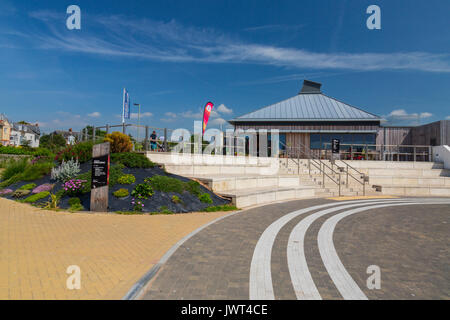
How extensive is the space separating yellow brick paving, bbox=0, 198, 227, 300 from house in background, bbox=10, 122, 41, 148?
6312cm

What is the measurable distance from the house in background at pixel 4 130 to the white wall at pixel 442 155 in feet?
235

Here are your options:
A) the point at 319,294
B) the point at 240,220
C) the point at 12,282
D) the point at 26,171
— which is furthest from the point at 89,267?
the point at 26,171

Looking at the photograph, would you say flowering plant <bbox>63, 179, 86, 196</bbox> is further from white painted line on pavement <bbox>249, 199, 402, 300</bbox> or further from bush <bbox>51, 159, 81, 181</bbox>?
white painted line on pavement <bbox>249, 199, 402, 300</bbox>

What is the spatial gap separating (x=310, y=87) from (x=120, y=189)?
30.0 meters

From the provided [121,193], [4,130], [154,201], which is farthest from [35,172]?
[4,130]

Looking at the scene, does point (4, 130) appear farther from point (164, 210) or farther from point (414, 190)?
point (414, 190)

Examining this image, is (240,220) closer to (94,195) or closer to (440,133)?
(94,195)

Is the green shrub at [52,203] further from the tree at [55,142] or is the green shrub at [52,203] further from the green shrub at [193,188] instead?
the tree at [55,142]

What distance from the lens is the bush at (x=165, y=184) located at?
10.4m

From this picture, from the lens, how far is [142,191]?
9727 millimetres

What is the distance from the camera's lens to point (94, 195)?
8883 mm

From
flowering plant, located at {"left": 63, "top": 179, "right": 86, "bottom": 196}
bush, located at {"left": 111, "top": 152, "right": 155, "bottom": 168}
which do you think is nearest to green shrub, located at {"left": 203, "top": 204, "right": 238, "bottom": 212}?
bush, located at {"left": 111, "top": 152, "right": 155, "bottom": 168}

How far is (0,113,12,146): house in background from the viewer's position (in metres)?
55.5

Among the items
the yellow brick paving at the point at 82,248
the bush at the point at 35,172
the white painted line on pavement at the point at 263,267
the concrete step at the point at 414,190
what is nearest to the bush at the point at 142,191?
the yellow brick paving at the point at 82,248
